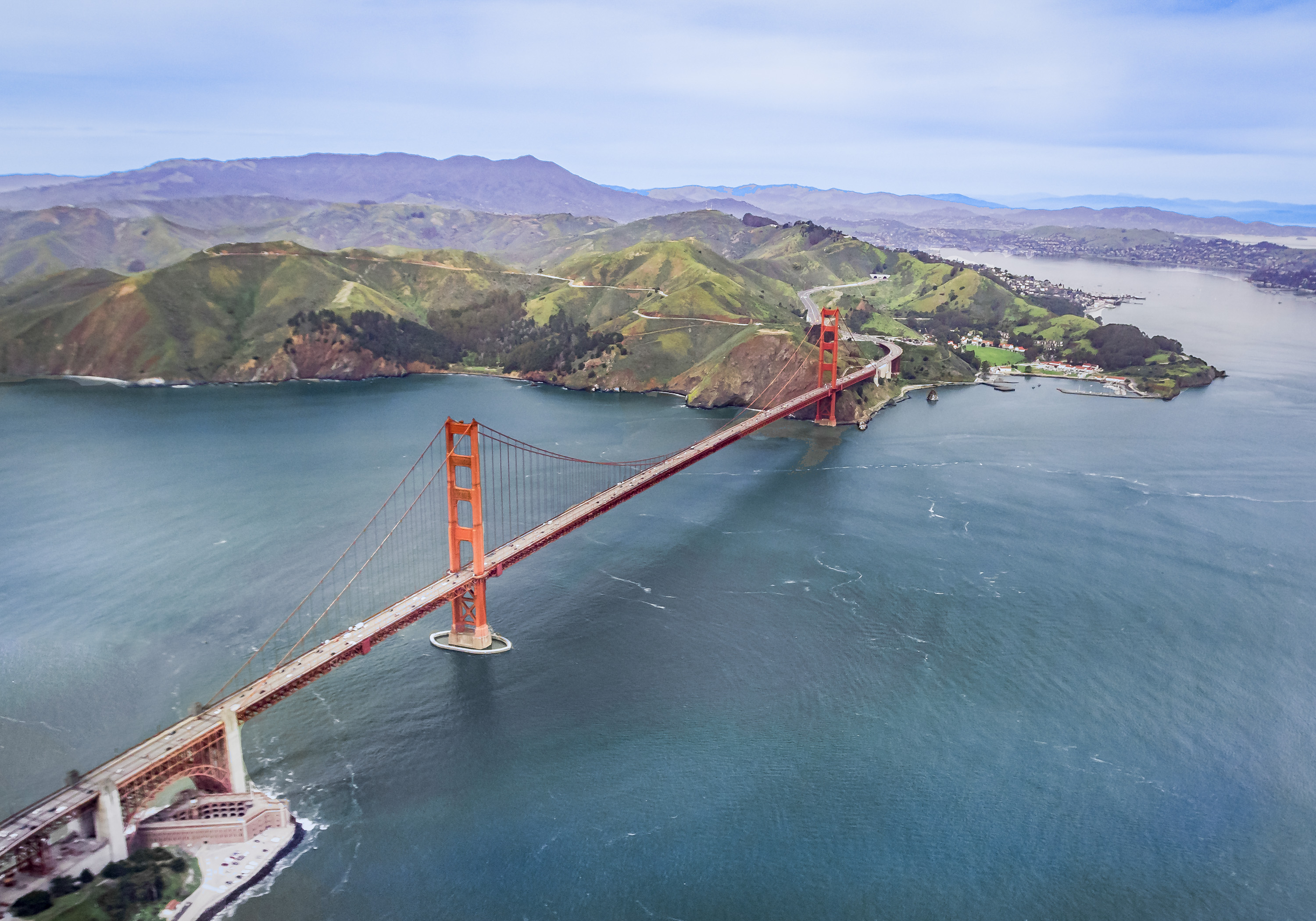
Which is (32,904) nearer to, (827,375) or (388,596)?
(388,596)

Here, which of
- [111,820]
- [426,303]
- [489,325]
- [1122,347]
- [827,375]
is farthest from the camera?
[426,303]

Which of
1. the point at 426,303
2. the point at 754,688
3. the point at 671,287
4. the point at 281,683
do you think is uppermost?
the point at 671,287

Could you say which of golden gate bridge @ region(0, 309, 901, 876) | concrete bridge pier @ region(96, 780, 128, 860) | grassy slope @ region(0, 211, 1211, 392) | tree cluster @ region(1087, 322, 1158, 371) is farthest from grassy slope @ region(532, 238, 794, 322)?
concrete bridge pier @ region(96, 780, 128, 860)

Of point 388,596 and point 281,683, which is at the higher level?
point 281,683

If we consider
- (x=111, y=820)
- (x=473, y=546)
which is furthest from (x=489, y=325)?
(x=111, y=820)

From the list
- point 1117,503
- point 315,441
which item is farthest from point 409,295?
point 1117,503

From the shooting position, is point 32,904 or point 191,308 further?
point 191,308

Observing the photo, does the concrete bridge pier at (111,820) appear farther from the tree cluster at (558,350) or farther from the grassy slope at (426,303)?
the tree cluster at (558,350)

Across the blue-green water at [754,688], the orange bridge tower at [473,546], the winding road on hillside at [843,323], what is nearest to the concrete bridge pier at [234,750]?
the blue-green water at [754,688]
